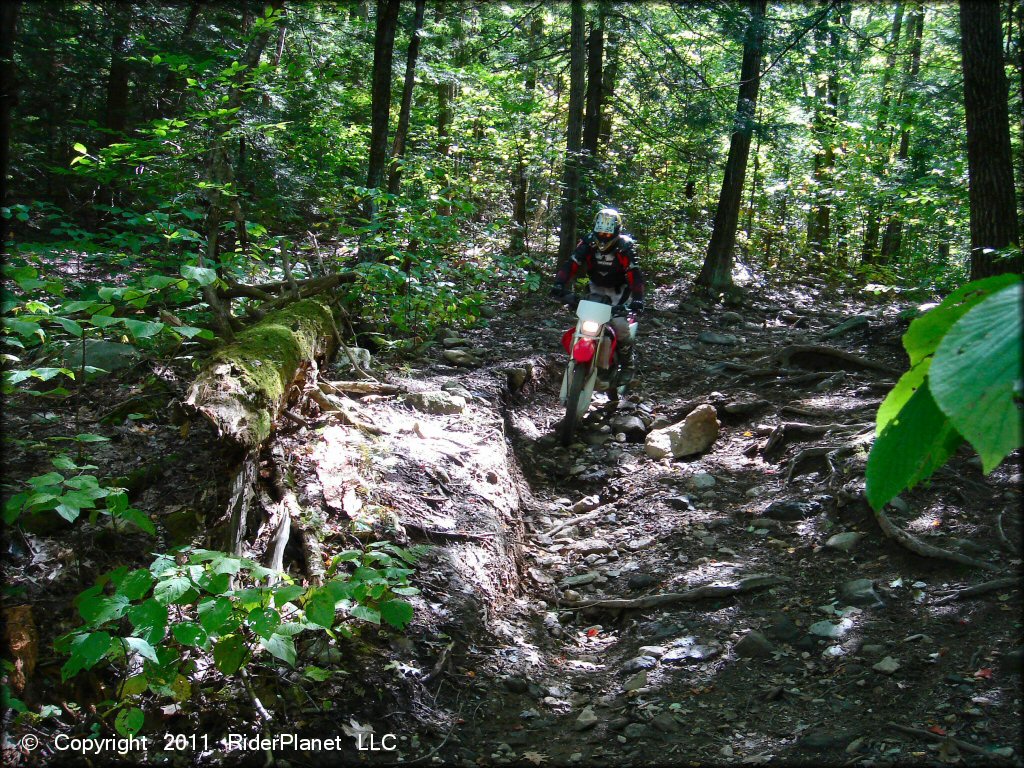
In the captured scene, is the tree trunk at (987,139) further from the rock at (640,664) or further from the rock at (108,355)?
the rock at (108,355)

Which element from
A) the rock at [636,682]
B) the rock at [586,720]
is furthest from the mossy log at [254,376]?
the rock at [636,682]

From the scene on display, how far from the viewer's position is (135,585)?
2461 mm

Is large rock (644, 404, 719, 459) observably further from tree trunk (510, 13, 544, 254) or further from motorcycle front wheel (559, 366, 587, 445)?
tree trunk (510, 13, 544, 254)

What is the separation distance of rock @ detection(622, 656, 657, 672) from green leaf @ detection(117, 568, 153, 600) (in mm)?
2488

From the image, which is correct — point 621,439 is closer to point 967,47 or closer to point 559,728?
point 559,728

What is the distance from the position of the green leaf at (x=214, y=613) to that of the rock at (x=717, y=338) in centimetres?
924

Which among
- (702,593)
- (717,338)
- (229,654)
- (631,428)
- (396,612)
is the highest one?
(717,338)

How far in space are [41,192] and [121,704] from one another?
41.6 feet

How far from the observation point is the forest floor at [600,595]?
286 centimetres

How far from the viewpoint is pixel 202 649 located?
9.72 ft

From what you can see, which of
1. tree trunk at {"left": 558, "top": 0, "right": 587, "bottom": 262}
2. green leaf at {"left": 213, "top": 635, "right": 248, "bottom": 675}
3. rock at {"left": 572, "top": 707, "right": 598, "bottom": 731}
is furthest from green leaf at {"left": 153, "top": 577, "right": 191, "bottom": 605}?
tree trunk at {"left": 558, "top": 0, "right": 587, "bottom": 262}

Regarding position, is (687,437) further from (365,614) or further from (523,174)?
(523,174)

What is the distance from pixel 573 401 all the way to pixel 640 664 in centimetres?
362

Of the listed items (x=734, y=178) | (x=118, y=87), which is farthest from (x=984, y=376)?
(x=118, y=87)
